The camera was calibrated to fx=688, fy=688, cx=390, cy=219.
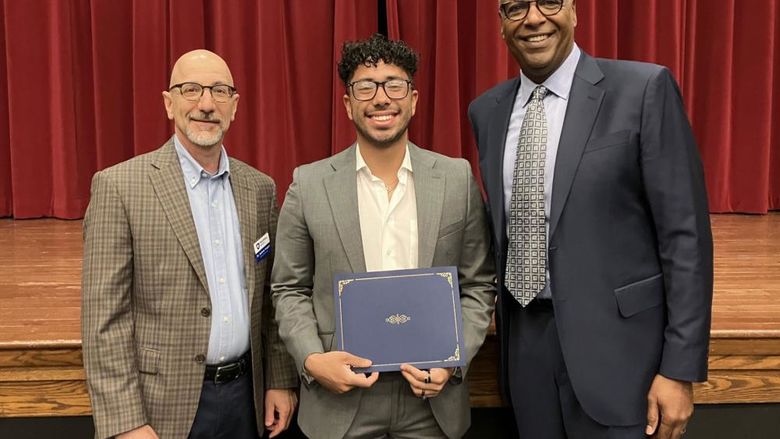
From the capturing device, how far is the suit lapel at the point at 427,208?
1.46 m

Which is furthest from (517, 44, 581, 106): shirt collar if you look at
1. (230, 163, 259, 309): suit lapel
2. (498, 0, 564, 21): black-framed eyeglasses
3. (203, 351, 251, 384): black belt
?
(203, 351, 251, 384): black belt

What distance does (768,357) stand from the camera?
6.48 feet

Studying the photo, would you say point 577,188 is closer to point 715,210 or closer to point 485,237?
point 485,237

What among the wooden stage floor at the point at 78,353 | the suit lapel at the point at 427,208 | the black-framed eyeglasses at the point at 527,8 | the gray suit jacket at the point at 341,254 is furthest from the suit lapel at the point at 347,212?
the wooden stage floor at the point at 78,353

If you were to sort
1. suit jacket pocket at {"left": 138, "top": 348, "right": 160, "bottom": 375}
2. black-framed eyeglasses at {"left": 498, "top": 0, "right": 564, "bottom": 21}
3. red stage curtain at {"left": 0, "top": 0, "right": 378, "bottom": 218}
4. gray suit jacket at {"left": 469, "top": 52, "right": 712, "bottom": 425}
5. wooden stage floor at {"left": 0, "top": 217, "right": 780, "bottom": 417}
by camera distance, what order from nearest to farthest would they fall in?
gray suit jacket at {"left": 469, "top": 52, "right": 712, "bottom": 425} < black-framed eyeglasses at {"left": 498, "top": 0, "right": 564, "bottom": 21} < suit jacket pocket at {"left": 138, "top": 348, "right": 160, "bottom": 375} < wooden stage floor at {"left": 0, "top": 217, "right": 780, "bottom": 417} < red stage curtain at {"left": 0, "top": 0, "right": 378, "bottom": 218}

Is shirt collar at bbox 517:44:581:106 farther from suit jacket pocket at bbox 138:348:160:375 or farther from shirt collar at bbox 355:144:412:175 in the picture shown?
suit jacket pocket at bbox 138:348:160:375

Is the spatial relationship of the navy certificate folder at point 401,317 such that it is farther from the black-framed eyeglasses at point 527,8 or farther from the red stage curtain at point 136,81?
the red stage curtain at point 136,81

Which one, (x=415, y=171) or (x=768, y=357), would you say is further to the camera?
(x=768, y=357)

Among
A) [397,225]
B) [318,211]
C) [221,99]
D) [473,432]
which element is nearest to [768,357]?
[473,432]

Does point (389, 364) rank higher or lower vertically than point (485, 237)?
lower

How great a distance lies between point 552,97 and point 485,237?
0.35m

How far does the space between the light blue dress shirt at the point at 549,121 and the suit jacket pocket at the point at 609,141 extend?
72 mm

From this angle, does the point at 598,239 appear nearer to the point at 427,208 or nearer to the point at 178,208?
the point at 427,208

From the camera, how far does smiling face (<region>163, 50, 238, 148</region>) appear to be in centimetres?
157
